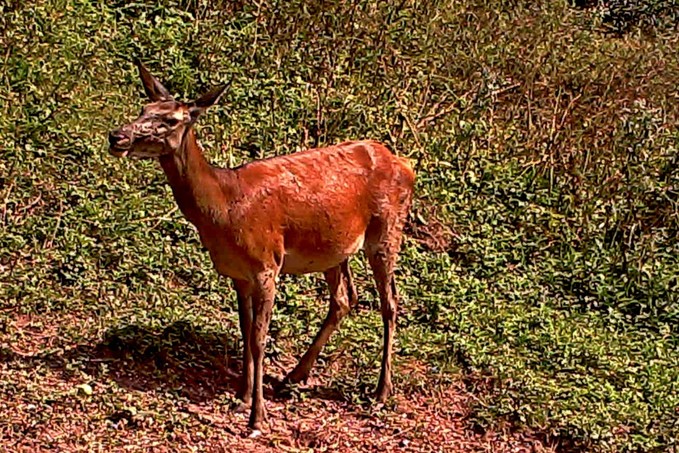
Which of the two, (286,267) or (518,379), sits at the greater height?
(286,267)

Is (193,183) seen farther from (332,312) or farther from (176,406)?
(332,312)

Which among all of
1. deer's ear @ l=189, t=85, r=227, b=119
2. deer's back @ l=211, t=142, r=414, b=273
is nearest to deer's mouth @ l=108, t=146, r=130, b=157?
deer's ear @ l=189, t=85, r=227, b=119

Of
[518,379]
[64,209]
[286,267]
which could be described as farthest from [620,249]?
[64,209]

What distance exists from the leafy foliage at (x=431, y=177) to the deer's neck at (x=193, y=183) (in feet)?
3.89

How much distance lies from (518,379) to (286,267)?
1786mm

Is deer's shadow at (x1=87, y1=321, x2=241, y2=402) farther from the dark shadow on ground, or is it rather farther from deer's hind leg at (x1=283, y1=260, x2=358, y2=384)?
deer's hind leg at (x1=283, y1=260, x2=358, y2=384)

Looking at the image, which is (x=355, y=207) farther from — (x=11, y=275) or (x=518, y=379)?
(x=11, y=275)

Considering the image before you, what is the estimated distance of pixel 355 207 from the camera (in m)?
6.46

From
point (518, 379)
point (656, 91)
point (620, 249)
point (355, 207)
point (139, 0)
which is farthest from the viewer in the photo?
point (656, 91)

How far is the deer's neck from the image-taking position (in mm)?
5660

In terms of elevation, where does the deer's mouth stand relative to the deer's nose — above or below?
below

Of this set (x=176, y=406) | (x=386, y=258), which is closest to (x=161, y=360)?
(x=176, y=406)

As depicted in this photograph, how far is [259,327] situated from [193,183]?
0.89 m

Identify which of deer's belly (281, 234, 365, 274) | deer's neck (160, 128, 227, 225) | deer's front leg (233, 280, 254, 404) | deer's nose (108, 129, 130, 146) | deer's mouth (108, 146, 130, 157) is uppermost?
deer's nose (108, 129, 130, 146)
